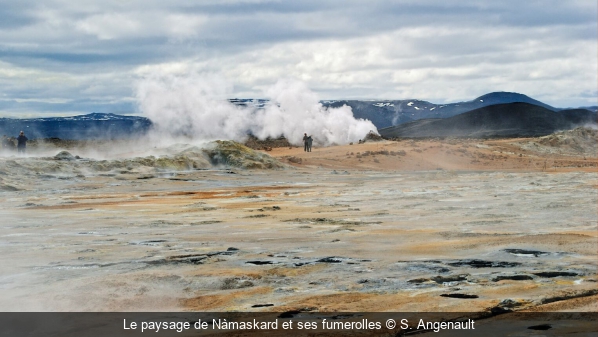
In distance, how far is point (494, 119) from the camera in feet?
436

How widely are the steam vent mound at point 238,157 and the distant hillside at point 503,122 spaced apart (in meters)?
82.5

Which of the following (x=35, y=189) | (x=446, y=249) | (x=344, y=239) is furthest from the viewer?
(x=35, y=189)

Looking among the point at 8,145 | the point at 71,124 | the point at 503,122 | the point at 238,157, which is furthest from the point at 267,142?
the point at 71,124

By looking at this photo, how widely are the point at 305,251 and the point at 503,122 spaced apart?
124 metres

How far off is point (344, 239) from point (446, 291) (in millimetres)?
4163

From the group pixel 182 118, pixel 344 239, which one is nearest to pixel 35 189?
pixel 344 239

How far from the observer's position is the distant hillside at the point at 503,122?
121 meters

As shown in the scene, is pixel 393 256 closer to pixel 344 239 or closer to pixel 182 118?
pixel 344 239

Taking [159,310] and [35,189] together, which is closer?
[159,310]

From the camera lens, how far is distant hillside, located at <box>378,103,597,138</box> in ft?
396

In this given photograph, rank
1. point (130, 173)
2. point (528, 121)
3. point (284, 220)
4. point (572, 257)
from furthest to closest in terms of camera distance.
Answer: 1. point (528, 121)
2. point (130, 173)
3. point (284, 220)
4. point (572, 257)

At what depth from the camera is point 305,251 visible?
420 inches

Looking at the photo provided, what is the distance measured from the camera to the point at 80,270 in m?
9.55

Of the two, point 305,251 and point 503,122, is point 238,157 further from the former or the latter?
point 503,122
